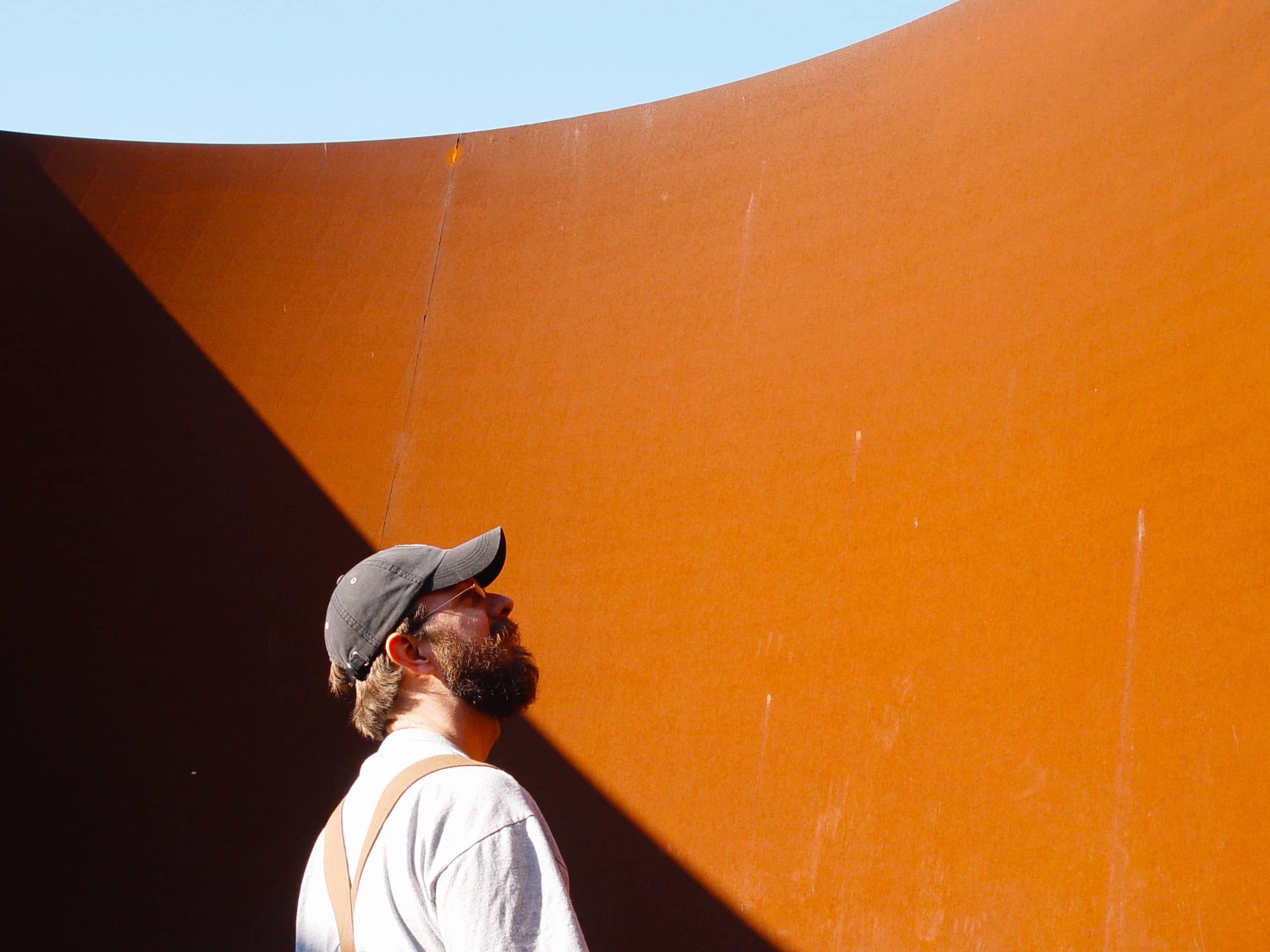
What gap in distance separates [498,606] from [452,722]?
190 mm

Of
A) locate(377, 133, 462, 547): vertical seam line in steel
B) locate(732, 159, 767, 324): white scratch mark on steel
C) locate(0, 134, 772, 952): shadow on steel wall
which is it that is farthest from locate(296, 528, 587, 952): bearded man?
locate(377, 133, 462, 547): vertical seam line in steel

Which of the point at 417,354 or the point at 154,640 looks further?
the point at 417,354

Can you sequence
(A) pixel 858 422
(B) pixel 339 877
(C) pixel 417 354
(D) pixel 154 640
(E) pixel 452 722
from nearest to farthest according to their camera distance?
(B) pixel 339 877 → (E) pixel 452 722 → (A) pixel 858 422 → (D) pixel 154 640 → (C) pixel 417 354

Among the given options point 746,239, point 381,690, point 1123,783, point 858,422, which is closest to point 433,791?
point 381,690

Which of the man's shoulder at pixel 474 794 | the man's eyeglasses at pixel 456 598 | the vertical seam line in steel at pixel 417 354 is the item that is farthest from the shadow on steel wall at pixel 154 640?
the man's shoulder at pixel 474 794

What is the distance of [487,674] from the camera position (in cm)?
123

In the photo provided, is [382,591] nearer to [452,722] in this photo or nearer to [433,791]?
[452,722]

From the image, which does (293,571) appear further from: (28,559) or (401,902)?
(401,902)

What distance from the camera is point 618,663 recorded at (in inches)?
110

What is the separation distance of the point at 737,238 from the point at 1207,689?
5.86ft

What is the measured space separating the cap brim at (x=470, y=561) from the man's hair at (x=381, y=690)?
45 mm

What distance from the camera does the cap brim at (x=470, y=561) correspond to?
1.29m

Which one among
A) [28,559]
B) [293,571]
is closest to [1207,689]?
[293,571]

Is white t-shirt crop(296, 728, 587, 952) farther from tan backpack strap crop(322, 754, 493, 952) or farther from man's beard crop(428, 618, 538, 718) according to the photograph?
man's beard crop(428, 618, 538, 718)
